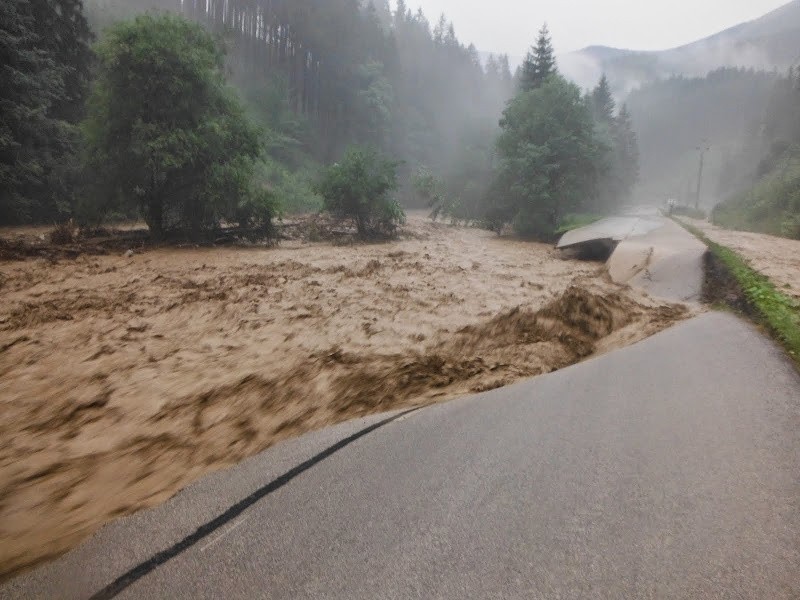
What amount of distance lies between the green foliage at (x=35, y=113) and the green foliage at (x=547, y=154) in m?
18.3

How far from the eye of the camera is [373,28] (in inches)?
2344

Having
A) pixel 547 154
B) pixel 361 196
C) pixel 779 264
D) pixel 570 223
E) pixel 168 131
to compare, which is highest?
pixel 547 154

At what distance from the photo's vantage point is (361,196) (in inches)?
711

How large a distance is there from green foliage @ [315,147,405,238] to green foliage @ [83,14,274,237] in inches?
167

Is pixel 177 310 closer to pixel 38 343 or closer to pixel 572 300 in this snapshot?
pixel 38 343

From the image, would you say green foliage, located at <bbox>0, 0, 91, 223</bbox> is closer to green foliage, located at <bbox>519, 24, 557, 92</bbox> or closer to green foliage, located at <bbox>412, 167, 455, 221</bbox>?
green foliage, located at <bbox>412, 167, 455, 221</bbox>

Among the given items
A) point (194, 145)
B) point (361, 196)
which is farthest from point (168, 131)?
point (361, 196)

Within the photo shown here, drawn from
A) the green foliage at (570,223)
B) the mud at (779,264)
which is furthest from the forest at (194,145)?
the mud at (779,264)

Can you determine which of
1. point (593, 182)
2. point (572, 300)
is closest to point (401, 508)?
point (572, 300)

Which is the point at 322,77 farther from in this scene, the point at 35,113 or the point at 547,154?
the point at 35,113

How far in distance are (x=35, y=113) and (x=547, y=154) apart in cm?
1967

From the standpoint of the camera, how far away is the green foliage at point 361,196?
18.2 meters

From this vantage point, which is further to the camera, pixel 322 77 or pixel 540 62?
pixel 322 77

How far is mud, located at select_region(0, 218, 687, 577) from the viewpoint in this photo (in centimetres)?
252
